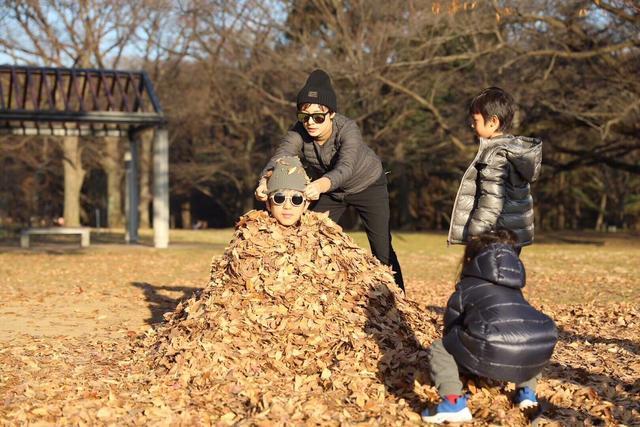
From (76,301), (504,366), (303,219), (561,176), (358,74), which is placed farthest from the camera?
(561,176)

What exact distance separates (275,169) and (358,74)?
621 inches

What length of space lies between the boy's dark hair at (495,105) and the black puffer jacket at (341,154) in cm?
125

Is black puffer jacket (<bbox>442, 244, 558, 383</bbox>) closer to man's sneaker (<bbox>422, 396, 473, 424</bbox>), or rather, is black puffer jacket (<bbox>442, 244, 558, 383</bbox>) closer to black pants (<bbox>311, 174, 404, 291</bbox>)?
man's sneaker (<bbox>422, 396, 473, 424</bbox>)

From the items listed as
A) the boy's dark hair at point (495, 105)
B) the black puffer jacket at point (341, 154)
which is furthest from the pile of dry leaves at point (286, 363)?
the boy's dark hair at point (495, 105)

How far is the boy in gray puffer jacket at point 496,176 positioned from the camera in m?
5.71

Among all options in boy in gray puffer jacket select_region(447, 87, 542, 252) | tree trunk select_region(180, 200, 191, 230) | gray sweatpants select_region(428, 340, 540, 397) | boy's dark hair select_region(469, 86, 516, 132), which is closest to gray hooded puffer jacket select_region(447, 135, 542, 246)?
boy in gray puffer jacket select_region(447, 87, 542, 252)

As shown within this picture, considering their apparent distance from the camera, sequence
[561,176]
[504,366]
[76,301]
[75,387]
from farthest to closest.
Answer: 1. [561,176]
2. [76,301]
3. [75,387]
4. [504,366]

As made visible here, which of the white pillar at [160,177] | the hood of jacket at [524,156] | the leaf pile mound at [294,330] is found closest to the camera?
the leaf pile mound at [294,330]

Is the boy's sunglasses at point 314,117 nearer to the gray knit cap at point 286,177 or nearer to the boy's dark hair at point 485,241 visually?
the gray knit cap at point 286,177

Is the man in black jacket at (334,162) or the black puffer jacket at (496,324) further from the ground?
the man in black jacket at (334,162)

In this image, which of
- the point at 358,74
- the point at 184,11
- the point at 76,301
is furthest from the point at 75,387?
the point at 184,11

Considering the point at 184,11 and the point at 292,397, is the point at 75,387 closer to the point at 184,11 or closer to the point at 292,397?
the point at 292,397

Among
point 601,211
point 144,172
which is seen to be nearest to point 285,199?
point 144,172

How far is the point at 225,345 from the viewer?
535cm
